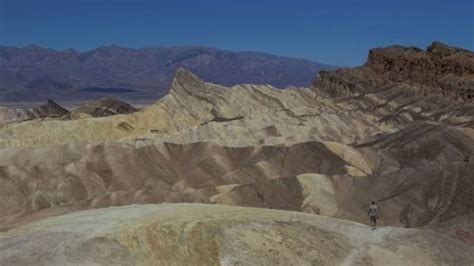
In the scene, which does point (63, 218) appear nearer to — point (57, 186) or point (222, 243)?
point (222, 243)

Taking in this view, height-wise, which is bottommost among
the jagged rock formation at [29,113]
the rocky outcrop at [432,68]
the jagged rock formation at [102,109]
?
the jagged rock formation at [29,113]

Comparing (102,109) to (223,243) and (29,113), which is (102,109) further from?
(223,243)

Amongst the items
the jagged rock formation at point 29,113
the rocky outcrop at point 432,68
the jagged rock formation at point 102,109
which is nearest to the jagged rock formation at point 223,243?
the rocky outcrop at point 432,68

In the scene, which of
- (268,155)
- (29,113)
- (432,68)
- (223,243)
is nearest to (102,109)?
(29,113)

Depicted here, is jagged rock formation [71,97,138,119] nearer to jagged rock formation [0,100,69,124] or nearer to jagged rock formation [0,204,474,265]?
jagged rock formation [0,100,69,124]

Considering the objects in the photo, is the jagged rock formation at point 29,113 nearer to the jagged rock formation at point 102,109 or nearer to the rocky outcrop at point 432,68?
the jagged rock formation at point 102,109

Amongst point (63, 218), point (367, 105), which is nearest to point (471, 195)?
point (63, 218)

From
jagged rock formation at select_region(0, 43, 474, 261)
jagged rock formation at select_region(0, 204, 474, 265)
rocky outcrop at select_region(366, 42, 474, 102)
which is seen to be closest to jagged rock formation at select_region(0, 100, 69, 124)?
jagged rock formation at select_region(0, 43, 474, 261)
